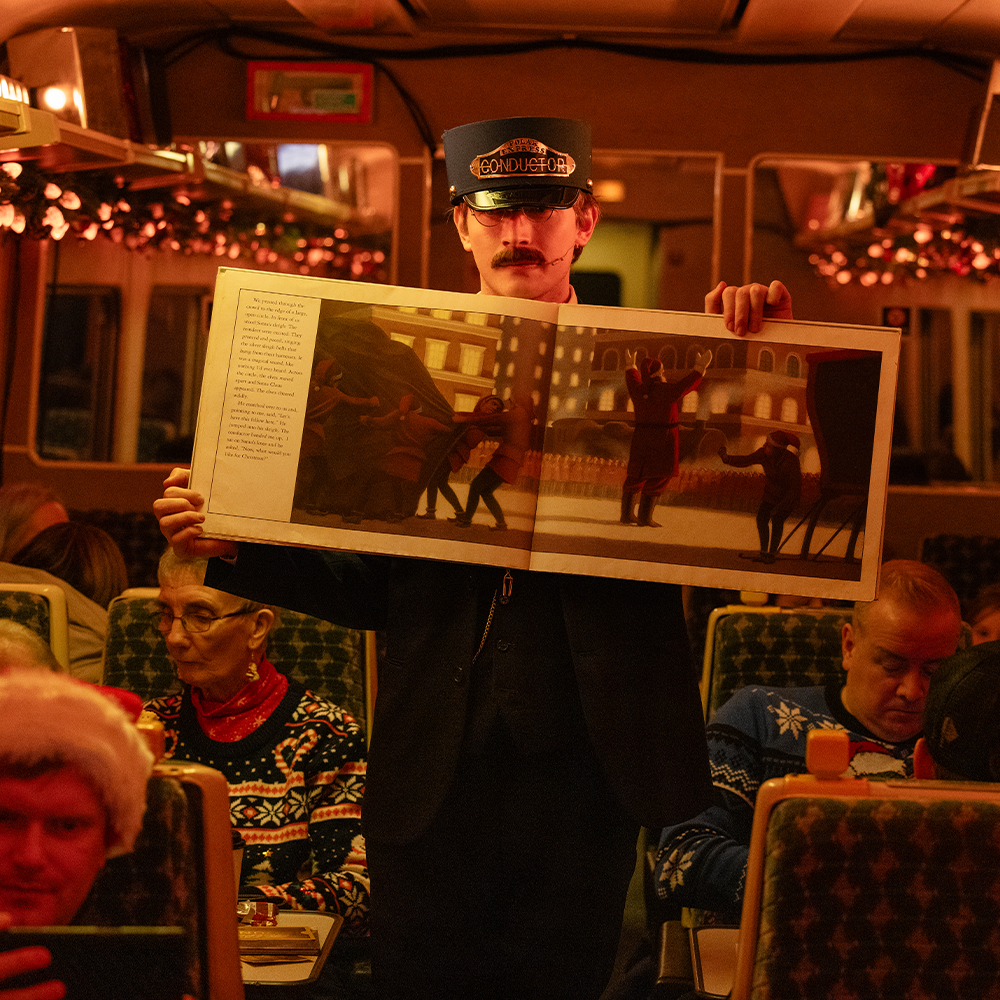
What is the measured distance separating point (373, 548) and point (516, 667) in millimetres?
227

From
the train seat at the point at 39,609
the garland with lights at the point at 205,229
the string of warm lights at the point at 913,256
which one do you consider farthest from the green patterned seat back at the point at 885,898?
the string of warm lights at the point at 913,256

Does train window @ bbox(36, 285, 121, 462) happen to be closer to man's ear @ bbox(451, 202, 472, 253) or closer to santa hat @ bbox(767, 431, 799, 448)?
man's ear @ bbox(451, 202, 472, 253)

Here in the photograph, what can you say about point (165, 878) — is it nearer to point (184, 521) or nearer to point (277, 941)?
point (184, 521)

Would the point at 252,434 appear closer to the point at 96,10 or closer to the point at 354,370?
the point at 354,370

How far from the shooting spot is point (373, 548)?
136 cm

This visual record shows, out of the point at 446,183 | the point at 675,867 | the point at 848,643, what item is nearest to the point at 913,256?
the point at 446,183

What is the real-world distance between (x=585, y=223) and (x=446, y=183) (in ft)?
11.4

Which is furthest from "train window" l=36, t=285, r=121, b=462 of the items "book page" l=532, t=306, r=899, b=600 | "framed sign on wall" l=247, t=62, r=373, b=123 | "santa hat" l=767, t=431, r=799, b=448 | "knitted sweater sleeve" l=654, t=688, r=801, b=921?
"santa hat" l=767, t=431, r=799, b=448

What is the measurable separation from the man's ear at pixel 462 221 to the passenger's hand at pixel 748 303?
347mm

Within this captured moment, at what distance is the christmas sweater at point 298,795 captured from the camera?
6.54 feet

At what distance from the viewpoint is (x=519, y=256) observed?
1438 millimetres

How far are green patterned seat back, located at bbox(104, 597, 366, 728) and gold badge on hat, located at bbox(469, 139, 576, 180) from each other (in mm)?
1299

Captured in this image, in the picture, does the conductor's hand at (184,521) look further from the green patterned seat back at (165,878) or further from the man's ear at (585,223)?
the man's ear at (585,223)

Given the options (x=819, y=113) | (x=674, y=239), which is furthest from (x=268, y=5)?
(x=819, y=113)
